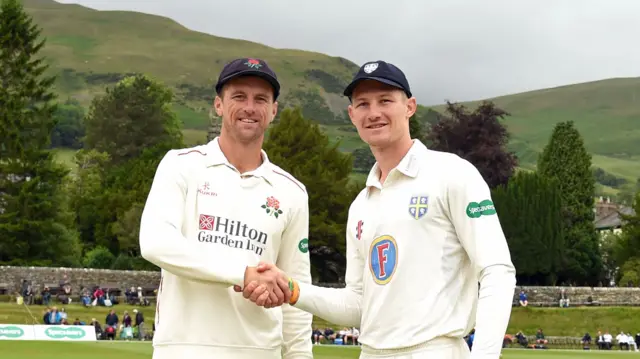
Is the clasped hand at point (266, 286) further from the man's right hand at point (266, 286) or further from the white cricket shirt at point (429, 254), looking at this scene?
the white cricket shirt at point (429, 254)

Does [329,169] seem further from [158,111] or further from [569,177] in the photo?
[158,111]

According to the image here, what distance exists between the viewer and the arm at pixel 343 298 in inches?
241

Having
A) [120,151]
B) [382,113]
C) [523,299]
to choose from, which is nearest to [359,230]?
[382,113]

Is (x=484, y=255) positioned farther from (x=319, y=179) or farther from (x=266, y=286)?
(x=319, y=179)

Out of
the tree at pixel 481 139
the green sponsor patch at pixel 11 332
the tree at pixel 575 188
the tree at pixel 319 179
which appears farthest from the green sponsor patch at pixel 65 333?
the tree at pixel 575 188

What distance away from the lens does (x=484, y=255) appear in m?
5.30

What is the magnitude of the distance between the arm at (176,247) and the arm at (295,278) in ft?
1.54

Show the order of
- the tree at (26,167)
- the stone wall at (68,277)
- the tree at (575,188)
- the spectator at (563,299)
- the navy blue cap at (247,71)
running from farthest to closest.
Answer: the tree at (575,188) < the tree at (26,167) < the spectator at (563,299) < the stone wall at (68,277) < the navy blue cap at (247,71)

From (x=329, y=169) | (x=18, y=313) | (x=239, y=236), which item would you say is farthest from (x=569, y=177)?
(x=239, y=236)

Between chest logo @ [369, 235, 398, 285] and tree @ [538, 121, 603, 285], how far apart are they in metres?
79.4

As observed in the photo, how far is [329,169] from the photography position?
70688 mm

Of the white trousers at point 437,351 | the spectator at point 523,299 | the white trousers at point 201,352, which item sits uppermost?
the white trousers at point 437,351

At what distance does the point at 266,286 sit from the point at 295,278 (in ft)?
2.23

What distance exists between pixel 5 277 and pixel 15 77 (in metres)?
19.0
